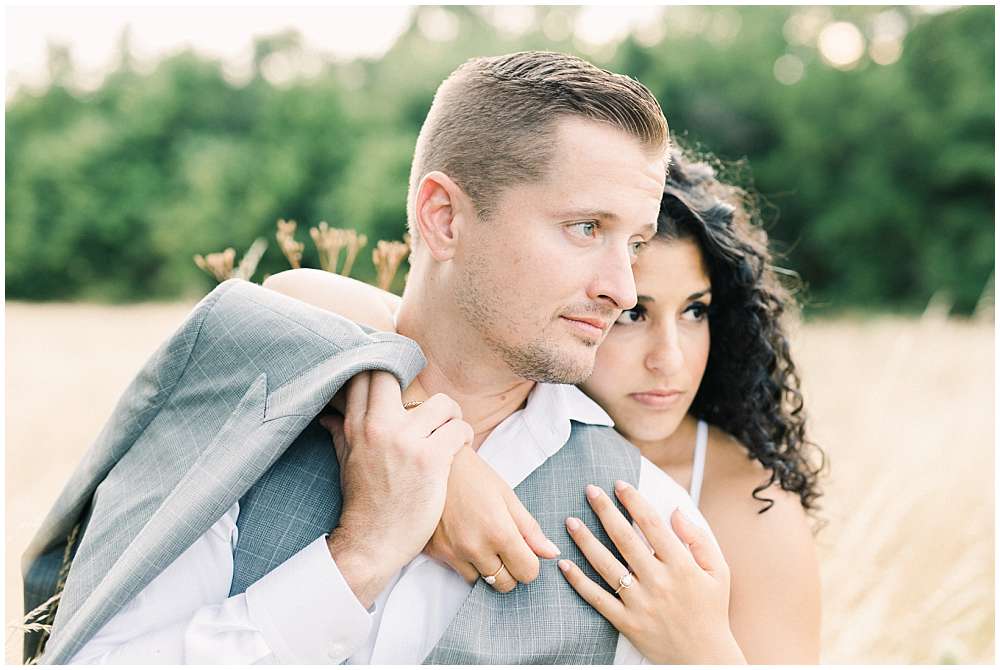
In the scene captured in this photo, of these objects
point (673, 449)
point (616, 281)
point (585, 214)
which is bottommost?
point (673, 449)

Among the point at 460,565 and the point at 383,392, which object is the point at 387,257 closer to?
the point at 383,392

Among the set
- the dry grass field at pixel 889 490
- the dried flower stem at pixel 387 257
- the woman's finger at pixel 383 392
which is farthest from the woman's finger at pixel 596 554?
the dry grass field at pixel 889 490

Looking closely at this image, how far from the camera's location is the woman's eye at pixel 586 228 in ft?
6.94

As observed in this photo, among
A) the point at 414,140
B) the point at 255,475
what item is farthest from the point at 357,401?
the point at 414,140

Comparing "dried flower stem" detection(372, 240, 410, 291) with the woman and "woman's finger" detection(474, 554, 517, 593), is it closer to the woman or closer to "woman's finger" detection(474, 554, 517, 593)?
the woman

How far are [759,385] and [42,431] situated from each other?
9.88ft

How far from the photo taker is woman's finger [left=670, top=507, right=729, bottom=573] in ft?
7.02

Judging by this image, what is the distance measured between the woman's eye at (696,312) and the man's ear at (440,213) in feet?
2.52

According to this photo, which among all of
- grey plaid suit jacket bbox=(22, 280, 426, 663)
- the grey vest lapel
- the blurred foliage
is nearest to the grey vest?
the grey vest lapel

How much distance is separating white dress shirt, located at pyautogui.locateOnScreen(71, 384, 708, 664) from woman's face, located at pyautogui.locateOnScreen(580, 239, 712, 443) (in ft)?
1.45

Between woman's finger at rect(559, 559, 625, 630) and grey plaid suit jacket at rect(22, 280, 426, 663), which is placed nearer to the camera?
grey plaid suit jacket at rect(22, 280, 426, 663)

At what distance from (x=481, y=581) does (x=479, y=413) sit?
19.8 inches

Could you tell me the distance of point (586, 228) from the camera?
83.7 inches

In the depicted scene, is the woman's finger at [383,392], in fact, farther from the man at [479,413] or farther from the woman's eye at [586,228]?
the woman's eye at [586,228]
